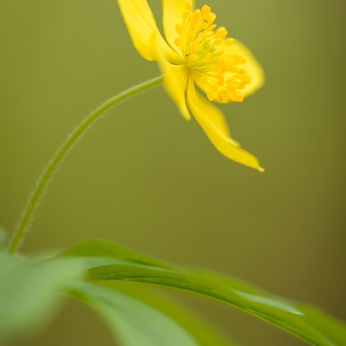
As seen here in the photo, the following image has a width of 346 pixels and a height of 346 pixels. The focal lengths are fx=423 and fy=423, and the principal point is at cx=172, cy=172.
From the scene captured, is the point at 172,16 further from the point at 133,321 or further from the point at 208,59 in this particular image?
the point at 133,321

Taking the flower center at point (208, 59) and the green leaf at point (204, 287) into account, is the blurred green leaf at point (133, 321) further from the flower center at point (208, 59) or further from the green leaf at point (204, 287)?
the flower center at point (208, 59)

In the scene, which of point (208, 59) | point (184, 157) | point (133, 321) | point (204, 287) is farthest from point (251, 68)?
point (184, 157)

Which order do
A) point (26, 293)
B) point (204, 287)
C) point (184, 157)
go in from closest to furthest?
point (26, 293)
point (204, 287)
point (184, 157)

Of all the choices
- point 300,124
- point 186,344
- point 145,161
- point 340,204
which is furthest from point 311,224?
point 186,344

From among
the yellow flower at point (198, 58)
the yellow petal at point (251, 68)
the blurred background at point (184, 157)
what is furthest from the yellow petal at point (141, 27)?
the blurred background at point (184, 157)

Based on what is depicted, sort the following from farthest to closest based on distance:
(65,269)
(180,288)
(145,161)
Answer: (145,161) < (180,288) < (65,269)

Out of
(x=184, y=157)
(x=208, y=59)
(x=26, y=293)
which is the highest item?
(x=208, y=59)

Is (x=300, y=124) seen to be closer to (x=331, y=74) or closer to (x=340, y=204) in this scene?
(x=331, y=74)

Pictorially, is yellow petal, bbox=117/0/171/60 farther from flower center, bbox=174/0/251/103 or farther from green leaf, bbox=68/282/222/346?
green leaf, bbox=68/282/222/346

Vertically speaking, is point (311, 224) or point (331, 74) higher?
point (331, 74)
